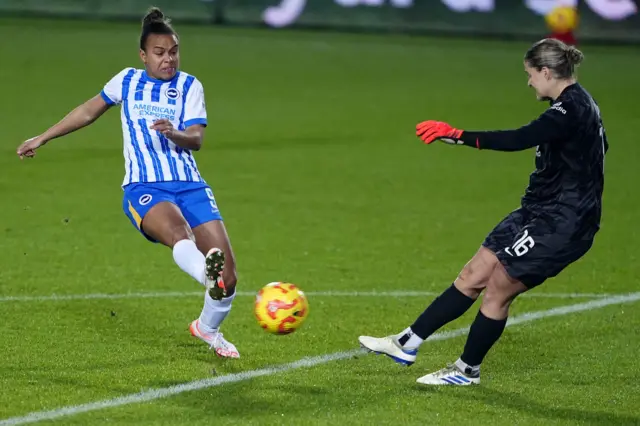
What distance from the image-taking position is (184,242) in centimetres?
709

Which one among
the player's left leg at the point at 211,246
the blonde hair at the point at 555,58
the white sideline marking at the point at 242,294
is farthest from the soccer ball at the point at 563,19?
the blonde hair at the point at 555,58

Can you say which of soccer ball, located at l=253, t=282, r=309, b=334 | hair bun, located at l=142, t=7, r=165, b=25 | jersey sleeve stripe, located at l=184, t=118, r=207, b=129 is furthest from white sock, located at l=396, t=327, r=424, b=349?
hair bun, located at l=142, t=7, r=165, b=25

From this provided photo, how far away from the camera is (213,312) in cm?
742

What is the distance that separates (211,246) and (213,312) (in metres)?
0.40

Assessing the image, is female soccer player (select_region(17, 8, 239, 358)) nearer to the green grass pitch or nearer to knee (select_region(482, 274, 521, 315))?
the green grass pitch

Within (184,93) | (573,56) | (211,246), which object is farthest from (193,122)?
(573,56)

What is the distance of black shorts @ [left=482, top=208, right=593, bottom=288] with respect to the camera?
265 inches

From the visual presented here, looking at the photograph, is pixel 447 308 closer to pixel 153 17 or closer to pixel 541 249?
pixel 541 249

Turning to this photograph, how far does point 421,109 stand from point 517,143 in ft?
40.8

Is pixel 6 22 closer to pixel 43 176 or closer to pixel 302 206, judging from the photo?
pixel 43 176

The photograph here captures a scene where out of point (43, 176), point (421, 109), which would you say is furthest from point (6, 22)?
point (43, 176)

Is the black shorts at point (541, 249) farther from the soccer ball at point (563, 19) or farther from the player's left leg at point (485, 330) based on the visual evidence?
the soccer ball at point (563, 19)

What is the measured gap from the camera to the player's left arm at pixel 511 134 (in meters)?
6.36

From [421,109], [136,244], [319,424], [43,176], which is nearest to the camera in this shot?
[319,424]
